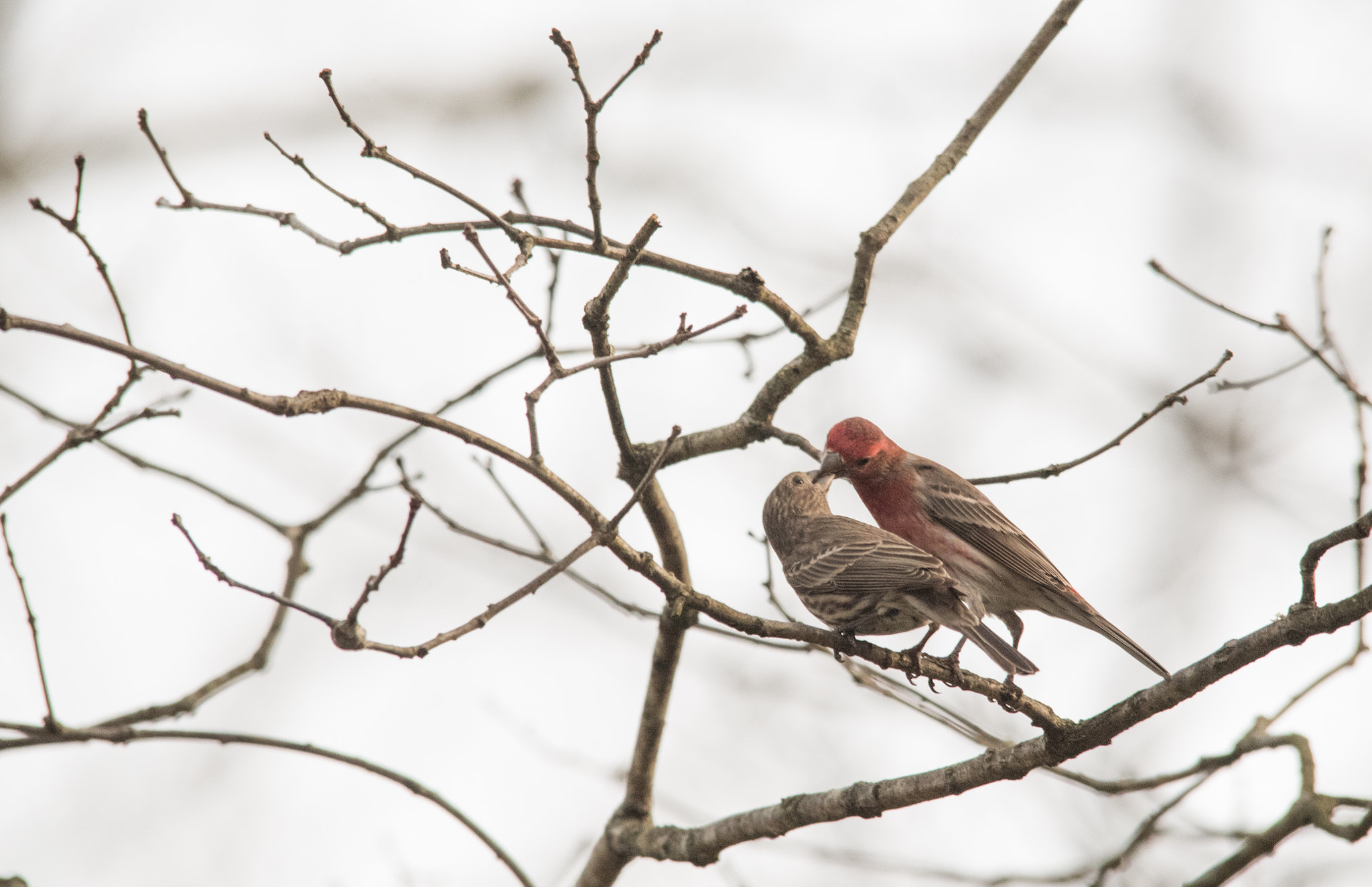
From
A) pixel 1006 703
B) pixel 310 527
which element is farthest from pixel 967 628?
pixel 310 527

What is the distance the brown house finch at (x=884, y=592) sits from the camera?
537 centimetres

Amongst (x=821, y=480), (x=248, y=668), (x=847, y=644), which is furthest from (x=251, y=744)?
(x=821, y=480)

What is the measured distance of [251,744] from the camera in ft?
16.4

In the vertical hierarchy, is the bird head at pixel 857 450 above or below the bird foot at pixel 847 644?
above

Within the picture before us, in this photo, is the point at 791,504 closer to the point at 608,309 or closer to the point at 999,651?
the point at 999,651

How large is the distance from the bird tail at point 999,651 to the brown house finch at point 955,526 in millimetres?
2299

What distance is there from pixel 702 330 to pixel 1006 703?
1922 mm

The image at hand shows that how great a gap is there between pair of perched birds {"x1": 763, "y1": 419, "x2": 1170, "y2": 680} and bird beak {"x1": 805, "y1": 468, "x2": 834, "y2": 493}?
1 cm

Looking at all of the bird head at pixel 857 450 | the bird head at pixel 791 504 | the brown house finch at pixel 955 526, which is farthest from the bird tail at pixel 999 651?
the bird head at pixel 857 450

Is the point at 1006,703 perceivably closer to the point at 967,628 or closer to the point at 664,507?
the point at 967,628

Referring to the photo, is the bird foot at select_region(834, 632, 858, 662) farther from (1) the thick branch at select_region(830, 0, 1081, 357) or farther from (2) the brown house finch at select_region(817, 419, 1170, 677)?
(2) the brown house finch at select_region(817, 419, 1170, 677)

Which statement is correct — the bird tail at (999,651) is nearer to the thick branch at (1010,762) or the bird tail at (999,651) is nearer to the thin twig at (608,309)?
the thick branch at (1010,762)

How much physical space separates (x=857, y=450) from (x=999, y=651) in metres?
3.17

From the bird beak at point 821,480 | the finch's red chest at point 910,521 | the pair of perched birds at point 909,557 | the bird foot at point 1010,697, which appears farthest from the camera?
the finch's red chest at point 910,521
